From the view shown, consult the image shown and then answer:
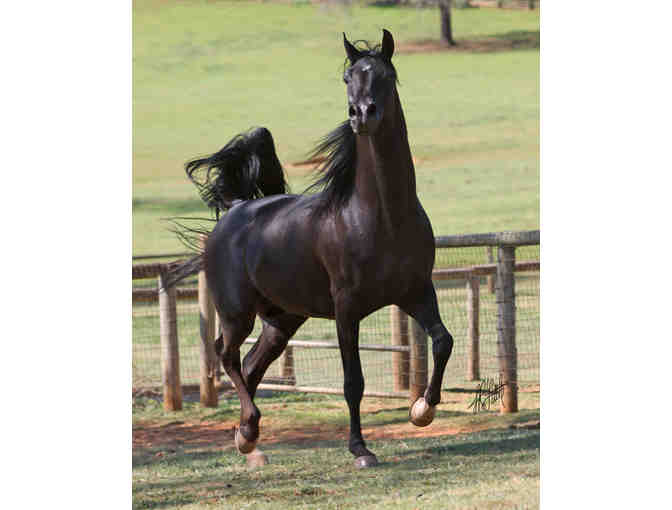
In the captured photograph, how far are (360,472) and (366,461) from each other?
0.07m

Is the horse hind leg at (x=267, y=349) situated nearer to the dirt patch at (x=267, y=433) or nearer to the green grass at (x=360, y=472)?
the green grass at (x=360, y=472)

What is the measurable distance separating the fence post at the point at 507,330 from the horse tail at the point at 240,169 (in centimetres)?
185

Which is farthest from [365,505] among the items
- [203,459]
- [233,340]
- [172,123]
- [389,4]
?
[389,4]

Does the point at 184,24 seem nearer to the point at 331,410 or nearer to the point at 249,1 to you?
the point at 249,1

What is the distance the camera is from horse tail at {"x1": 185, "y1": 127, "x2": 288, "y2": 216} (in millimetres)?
6820

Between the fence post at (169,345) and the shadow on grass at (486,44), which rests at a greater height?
the shadow on grass at (486,44)

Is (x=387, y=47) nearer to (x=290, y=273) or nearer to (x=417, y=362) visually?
(x=290, y=273)

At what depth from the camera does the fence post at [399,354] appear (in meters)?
8.37

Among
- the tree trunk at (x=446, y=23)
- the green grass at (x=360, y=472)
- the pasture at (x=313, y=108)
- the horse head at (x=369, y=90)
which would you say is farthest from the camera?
the tree trunk at (x=446, y=23)

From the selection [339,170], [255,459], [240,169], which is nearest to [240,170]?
[240,169]

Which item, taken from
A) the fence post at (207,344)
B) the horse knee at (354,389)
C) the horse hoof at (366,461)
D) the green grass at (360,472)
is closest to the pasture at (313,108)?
the fence post at (207,344)

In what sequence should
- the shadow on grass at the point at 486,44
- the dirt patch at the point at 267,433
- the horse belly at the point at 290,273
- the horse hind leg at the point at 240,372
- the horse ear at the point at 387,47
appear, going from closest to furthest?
the horse ear at the point at 387,47, the horse belly at the point at 290,273, the horse hind leg at the point at 240,372, the dirt patch at the point at 267,433, the shadow on grass at the point at 486,44

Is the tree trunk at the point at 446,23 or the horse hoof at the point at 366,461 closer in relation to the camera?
the horse hoof at the point at 366,461

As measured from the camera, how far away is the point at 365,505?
5098 millimetres
